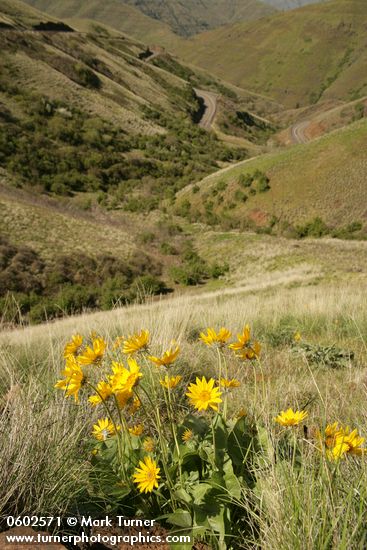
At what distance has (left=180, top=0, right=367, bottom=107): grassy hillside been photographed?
13262 centimetres

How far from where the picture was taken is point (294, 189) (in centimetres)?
3312

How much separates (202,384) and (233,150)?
199 feet

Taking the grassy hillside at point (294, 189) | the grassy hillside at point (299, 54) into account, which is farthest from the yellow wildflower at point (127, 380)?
the grassy hillside at point (299, 54)

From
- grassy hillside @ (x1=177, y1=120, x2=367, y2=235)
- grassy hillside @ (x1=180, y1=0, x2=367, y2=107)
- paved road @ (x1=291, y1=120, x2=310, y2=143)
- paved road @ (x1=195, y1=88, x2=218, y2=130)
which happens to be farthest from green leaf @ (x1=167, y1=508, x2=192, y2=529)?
grassy hillside @ (x1=180, y1=0, x2=367, y2=107)

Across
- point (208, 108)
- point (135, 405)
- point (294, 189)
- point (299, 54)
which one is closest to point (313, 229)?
point (294, 189)

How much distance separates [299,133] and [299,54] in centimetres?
9632

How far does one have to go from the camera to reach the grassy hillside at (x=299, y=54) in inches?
5221

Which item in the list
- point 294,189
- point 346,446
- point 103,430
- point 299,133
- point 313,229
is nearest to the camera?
point 346,446

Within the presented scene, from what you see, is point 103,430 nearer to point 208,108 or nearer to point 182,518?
point 182,518

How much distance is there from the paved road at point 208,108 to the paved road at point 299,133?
13.9 m

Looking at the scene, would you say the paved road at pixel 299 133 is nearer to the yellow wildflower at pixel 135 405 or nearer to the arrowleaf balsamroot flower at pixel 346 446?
the yellow wildflower at pixel 135 405

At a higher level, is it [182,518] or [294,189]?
[294,189]

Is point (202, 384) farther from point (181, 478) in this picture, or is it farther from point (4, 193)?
point (4, 193)

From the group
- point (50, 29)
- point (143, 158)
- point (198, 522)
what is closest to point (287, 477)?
point (198, 522)
